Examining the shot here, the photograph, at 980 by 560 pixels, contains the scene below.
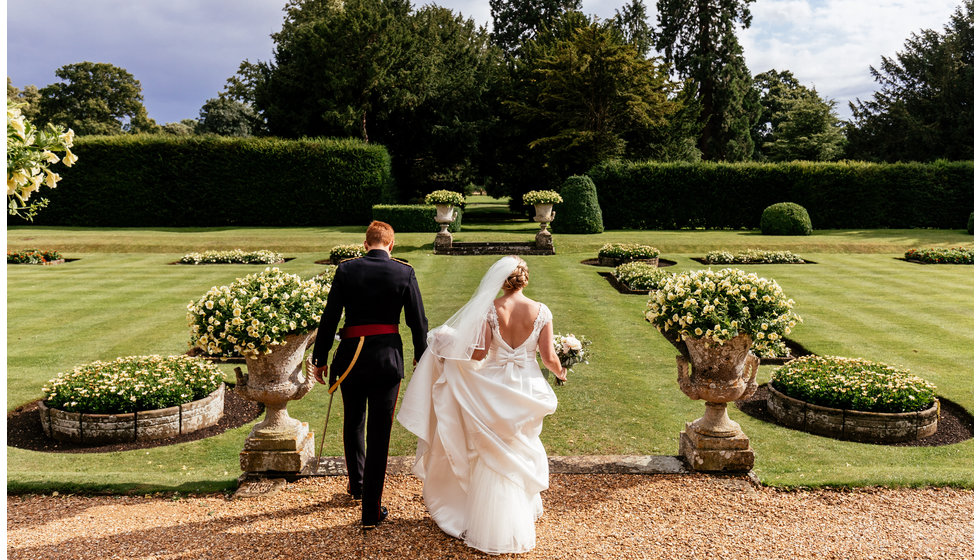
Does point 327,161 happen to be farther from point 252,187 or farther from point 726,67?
point 726,67

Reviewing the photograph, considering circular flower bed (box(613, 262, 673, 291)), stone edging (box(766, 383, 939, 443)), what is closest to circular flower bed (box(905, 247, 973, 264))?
circular flower bed (box(613, 262, 673, 291))

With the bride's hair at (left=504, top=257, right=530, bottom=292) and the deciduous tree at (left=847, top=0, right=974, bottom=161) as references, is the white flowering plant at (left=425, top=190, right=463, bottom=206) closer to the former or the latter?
the bride's hair at (left=504, top=257, right=530, bottom=292)

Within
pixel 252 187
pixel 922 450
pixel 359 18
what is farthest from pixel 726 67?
pixel 922 450

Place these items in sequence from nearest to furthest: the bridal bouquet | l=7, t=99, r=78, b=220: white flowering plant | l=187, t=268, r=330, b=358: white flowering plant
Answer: l=7, t=99, r=78, b=220: white flowering plant → the bridal bouquet → l=187, t=268, r=330, b=358: white flowering plant

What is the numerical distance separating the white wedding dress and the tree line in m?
27.8

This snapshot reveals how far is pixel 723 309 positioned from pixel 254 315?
4058 mm

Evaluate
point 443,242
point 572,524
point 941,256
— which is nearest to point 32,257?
point 443,242

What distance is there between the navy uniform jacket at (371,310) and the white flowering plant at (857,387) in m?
5.16

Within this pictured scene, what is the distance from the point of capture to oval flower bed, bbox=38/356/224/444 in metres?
6.61

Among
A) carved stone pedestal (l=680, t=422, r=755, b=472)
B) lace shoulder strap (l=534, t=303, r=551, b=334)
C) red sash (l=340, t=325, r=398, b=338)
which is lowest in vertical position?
carved stone pedestal (l=680, t=422, r=755, b=472)

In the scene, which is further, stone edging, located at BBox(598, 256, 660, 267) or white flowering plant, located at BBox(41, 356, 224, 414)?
stone edging, located at BBox(598, 256, 660, 267)

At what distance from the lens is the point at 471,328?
14.1 ft

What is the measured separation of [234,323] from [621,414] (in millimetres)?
4609

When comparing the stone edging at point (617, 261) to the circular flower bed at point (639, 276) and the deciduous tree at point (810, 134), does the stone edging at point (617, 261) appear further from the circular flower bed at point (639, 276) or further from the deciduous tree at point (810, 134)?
the deciduous tree at point (810, 134)
